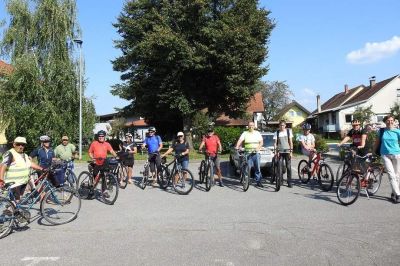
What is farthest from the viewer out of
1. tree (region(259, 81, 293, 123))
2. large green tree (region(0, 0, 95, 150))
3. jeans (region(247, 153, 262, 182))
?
tree (region(259, 81, 293, 123))

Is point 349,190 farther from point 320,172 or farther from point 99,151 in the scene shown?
point 99,151

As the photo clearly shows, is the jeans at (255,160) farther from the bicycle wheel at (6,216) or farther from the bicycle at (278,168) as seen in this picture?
the bicycle wheel at (6,216)

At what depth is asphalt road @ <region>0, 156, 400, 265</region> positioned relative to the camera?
559cm

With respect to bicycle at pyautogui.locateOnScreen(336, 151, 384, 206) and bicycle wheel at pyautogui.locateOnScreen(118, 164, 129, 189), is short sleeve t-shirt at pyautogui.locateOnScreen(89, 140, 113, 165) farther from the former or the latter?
bicycle at pyautogui.locateOnScreen(336, 151, 384, 206)

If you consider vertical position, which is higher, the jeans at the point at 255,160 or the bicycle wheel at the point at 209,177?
the jeans at the point at 255,160

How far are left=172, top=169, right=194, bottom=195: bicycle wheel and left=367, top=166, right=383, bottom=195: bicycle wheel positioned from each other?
4318 millimetres

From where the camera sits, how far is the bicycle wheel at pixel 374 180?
9791 millimetres

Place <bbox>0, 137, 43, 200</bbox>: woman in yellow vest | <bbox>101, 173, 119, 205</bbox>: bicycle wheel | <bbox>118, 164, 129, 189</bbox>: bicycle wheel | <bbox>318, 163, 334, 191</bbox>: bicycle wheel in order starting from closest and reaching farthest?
1. <bbox>0, 137, 43, 200</bbox>: woman in yellow vest
2. <bbox>101, 173, 119, 205</bbox>: bicycle wheel
3. <bbox>318, 163, 334, 191</bbox>: bicycle wheel
4. <bbox>118, 164, 129, 189</bbox>: bicycle wheel

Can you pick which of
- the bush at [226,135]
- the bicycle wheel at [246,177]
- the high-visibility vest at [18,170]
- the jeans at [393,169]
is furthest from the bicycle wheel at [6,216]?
the bush at [226,135]

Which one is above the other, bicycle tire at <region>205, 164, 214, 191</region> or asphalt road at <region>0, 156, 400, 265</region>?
bicycle tire at <region>205, 164, 214, 191</region>

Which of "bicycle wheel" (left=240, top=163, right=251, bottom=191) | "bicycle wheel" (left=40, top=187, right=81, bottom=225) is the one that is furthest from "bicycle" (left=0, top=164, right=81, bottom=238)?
"bicycle wheel" (left=240, top=163, right=251, bottom=191)

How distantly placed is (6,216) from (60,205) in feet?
3.76

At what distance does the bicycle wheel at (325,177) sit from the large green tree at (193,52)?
16.9 metres

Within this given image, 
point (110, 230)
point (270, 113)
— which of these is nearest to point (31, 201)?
point (110, 230)
